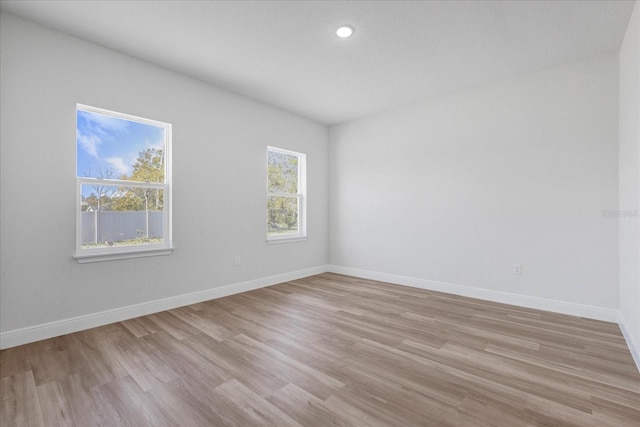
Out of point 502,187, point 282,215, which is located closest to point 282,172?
point 282,215

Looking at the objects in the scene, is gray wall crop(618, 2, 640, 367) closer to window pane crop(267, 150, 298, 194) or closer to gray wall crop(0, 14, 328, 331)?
gray wall crop(0, 14, 328, 331)

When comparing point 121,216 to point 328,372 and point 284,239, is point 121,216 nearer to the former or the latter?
point 284,239

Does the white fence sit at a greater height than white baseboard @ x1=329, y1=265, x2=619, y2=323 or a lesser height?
greater

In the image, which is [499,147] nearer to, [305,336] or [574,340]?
[574,340]

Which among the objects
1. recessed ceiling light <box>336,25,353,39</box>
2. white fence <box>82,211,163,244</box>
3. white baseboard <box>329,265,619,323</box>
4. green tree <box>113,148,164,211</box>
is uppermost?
recessed ceiling light <box>336,25,353,39</box>

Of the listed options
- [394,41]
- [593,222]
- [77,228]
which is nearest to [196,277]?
[77,228]

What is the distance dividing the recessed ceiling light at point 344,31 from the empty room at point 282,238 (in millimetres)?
25

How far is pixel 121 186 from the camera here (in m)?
3.14

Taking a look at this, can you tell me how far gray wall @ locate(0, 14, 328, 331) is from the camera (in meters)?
2.50

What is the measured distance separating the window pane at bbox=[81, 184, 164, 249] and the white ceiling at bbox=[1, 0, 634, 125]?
145 cm

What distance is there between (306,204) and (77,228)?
3192 mm

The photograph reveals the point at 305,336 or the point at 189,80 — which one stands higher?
the point at 189,80

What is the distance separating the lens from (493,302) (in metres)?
3.71

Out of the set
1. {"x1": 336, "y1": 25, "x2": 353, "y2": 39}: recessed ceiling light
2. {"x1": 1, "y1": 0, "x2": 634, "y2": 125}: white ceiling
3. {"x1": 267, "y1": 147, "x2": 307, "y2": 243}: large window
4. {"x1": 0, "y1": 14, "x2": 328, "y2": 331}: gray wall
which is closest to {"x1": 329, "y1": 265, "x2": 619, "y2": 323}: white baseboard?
{"x1": 267, "y1": 147, "x2": 307, "y2": 243}: large window
